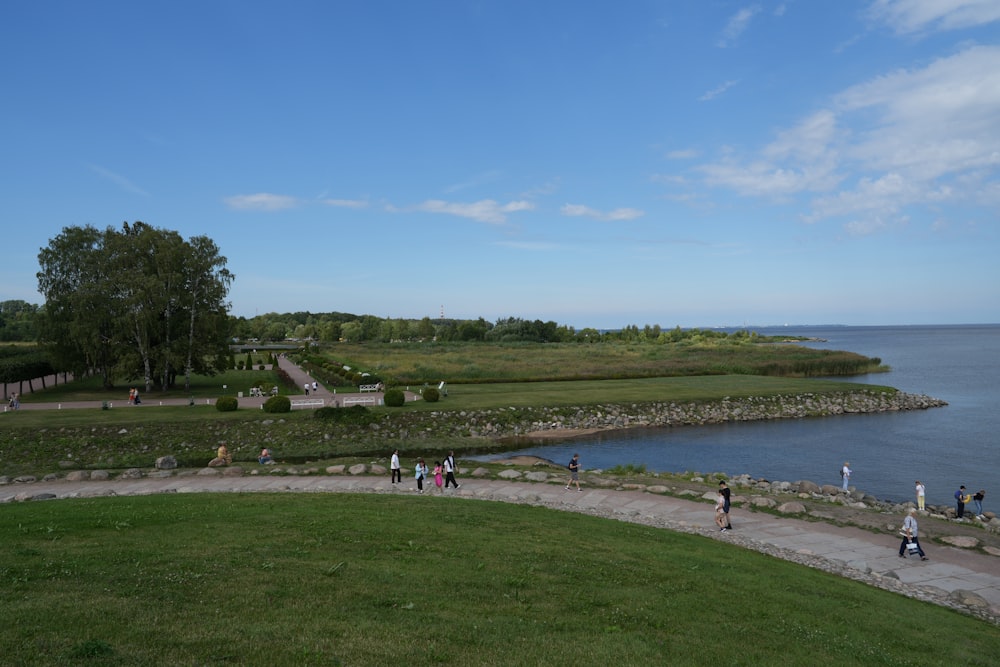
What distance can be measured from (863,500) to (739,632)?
63.3ft

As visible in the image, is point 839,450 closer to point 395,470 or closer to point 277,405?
point 395,470

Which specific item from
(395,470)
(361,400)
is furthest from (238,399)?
(395,470)

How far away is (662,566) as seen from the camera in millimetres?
12961

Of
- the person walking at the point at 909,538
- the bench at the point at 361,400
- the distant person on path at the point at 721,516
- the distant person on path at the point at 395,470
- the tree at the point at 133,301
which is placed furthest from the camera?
the tree at the point at 133,301

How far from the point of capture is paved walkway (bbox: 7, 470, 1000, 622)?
49.1 ft

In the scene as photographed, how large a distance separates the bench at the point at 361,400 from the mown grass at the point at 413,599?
91.3ft

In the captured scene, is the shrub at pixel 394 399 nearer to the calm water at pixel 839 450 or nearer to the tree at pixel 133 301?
the calm water at pixel 839 450

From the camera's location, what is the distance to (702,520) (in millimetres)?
19297

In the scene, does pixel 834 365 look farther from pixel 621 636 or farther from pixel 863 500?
pixel 621 636

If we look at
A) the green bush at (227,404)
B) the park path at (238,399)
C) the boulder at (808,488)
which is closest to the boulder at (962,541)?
the boulder at (808,488)

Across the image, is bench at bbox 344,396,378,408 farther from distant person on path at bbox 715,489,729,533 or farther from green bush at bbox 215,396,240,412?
distant person on path at bbox 715,489,729,533

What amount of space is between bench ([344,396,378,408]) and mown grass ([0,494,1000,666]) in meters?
27.8

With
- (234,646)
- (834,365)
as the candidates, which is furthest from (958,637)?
(834,365)

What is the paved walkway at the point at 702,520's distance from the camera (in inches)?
590
